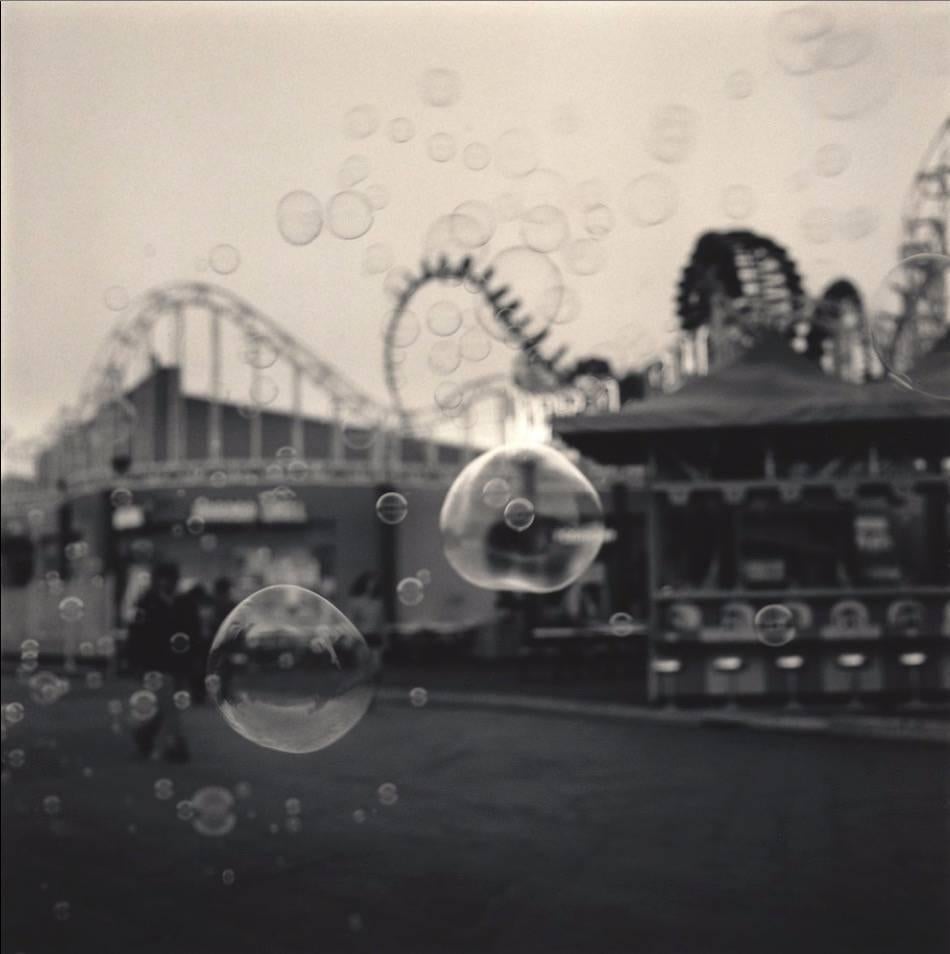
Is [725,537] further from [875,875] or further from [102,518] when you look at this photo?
[102,518]

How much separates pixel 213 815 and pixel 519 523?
2049mm

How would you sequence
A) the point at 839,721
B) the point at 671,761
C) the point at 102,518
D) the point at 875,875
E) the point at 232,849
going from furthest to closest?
the point at 102,518 < the point at 839,721 < the point at 671,761 < the point at 232,849 < the point at 875,875

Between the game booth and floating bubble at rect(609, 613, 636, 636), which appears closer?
the game booth

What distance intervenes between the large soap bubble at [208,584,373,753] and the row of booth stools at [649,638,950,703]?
25.7 ft

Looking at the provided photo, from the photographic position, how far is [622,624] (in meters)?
25.0

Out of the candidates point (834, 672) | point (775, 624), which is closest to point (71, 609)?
point (775, 624)

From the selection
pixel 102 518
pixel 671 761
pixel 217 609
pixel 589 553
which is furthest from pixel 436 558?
pixel 589 553

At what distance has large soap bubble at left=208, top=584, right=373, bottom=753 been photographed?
6.11 m

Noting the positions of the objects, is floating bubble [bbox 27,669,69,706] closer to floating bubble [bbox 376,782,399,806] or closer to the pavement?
the pavement

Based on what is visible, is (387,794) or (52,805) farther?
(387,794)

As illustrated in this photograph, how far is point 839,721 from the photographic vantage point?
12117mm

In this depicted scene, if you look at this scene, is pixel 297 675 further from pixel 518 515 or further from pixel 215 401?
pixel 215 401

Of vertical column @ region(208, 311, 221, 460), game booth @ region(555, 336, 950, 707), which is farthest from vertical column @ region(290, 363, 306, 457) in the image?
game booth @ region(555, 336, 950, 707)

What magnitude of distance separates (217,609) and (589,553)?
901cm
